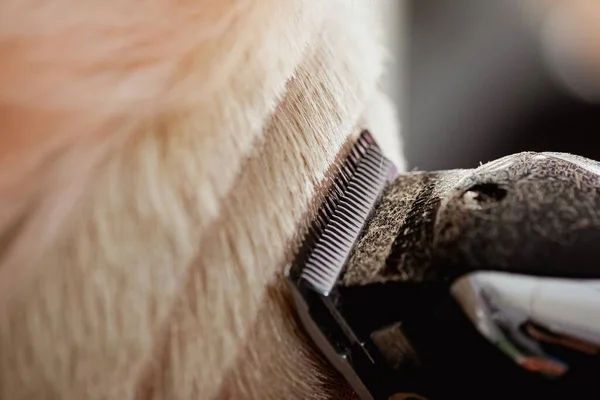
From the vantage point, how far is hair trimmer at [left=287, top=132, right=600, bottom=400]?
0.84 ft

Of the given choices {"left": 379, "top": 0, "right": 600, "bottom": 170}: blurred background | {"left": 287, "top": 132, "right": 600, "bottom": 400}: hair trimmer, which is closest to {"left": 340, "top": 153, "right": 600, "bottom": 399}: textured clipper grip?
{"left": 287, "top": 132, "right": 600, "bottom": 400}: hair trimmer

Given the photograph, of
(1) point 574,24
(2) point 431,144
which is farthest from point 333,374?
(1) point 574,24

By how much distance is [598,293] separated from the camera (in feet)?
0.85

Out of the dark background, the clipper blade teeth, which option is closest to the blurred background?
the dark background

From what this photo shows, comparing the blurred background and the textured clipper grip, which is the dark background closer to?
the blurred background

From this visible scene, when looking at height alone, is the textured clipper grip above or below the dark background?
above

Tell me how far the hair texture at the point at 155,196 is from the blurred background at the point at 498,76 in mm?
442

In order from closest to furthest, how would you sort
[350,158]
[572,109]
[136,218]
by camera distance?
1. [136,218]
2. [350,158]
3. [572,109]

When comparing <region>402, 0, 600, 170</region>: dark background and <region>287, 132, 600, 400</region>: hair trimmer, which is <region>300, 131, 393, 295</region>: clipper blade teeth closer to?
<region>287, 132, 600, 400</region>: hair trimmer

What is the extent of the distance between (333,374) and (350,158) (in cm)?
10

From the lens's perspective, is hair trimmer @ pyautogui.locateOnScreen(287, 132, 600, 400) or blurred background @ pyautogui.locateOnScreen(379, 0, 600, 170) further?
blurred background @ pyautogui.locateOnScreen(379, 0, 600, 170)

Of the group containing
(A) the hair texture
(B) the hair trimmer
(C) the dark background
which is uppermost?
(A) the hair texture

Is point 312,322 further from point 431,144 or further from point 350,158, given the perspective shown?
point 431,144

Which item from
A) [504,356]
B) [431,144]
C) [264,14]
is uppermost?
[264,14]
